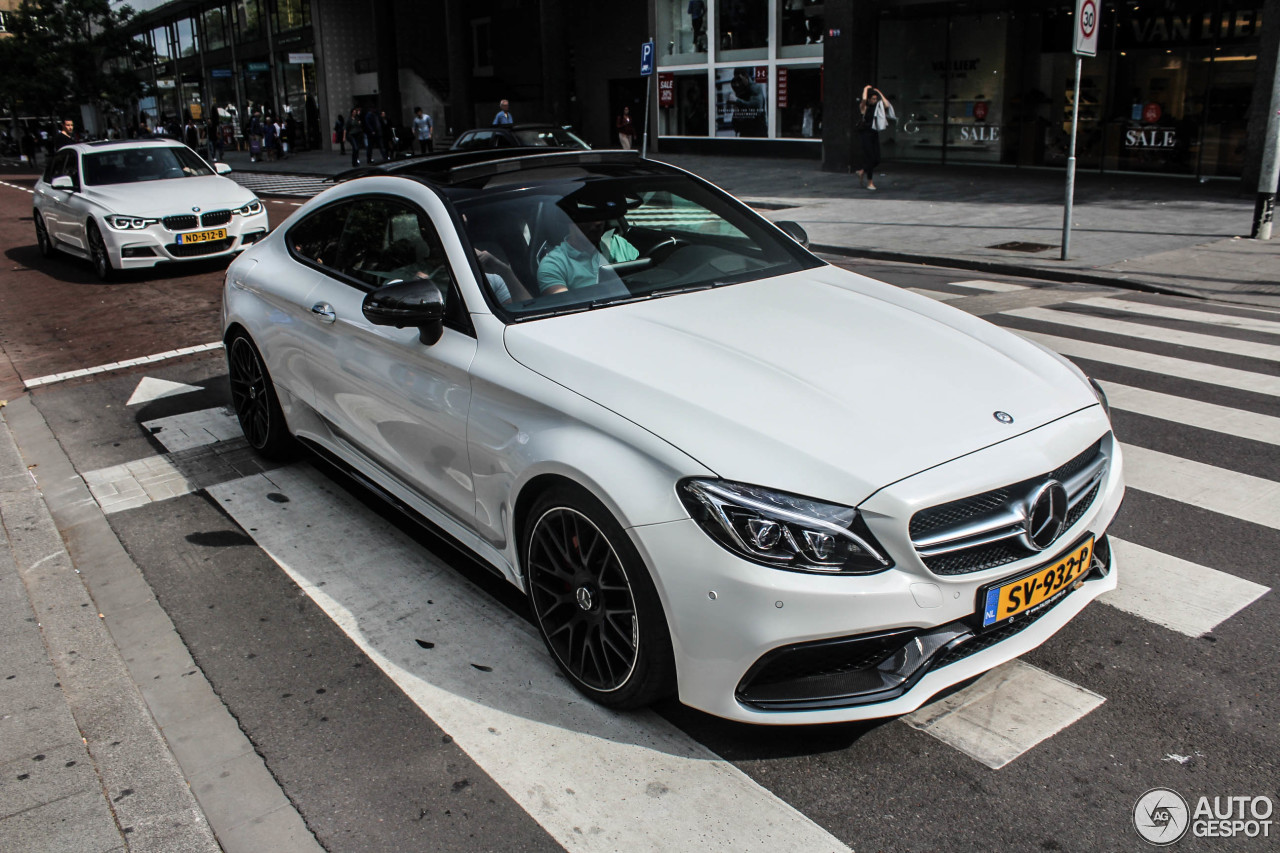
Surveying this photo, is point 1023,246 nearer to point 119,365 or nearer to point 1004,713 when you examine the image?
point 119,365

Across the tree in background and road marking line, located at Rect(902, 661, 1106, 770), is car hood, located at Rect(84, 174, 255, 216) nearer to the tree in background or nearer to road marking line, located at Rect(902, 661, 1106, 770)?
road marking line, located at Rect(902, 661, 1106, 770)

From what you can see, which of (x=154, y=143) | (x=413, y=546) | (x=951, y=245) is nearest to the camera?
(x=413, y=546)

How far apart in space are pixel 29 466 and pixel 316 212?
260cm

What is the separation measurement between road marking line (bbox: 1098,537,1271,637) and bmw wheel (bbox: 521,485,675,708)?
1.96m

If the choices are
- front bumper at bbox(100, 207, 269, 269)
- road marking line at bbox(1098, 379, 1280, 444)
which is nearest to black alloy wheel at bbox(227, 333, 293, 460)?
road marking line at bbox(1098, 379, 1280, 444)

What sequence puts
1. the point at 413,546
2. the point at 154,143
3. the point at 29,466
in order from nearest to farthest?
the point at 413,546
the point at 29,466
the point at 154,143

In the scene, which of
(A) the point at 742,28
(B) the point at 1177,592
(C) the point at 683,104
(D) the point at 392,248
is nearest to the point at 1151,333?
(B) the point at 1177,592

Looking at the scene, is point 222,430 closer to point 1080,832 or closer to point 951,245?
point 1080,832

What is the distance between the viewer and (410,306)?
3859mm

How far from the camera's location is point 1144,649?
366cm

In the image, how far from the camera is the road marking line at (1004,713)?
→ 3160mm

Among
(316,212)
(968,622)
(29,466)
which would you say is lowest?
(29,466)

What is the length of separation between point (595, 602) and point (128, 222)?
11833 mm

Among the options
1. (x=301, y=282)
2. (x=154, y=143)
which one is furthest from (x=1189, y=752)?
(x=154, y=143)
